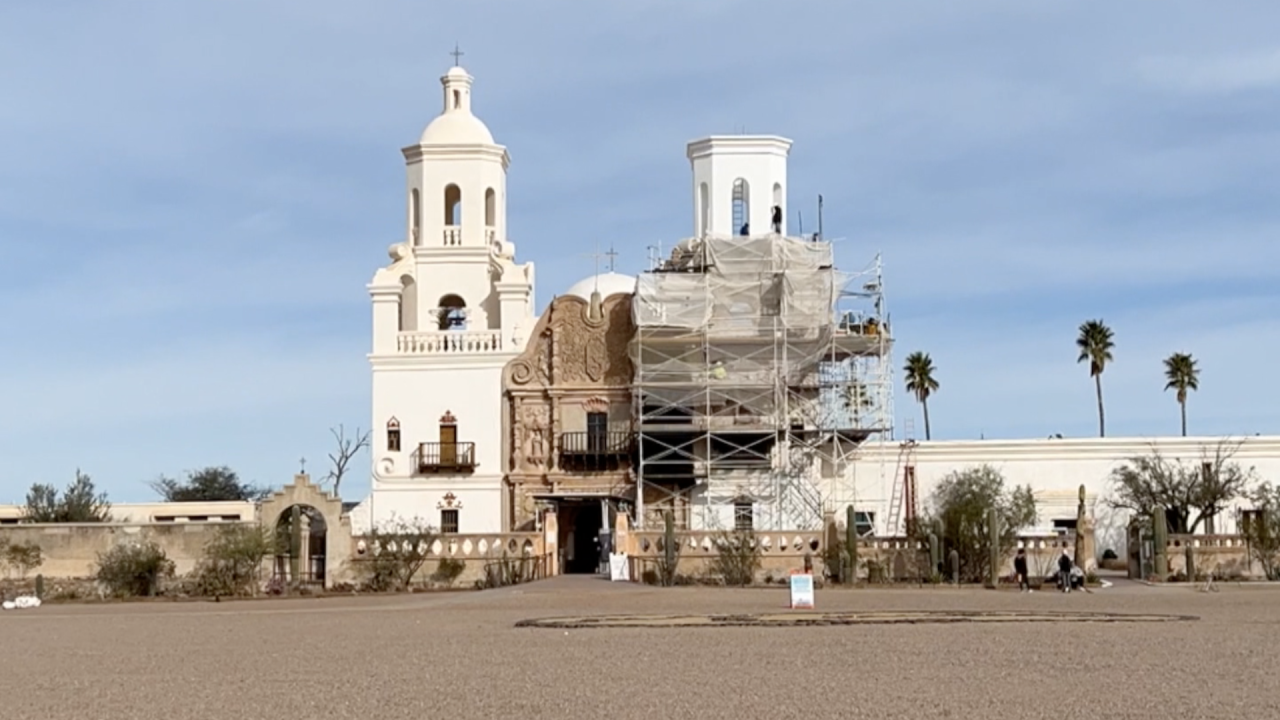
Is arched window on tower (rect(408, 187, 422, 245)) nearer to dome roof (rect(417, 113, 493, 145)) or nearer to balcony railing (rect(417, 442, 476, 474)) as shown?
dome roof (rect(417, 113, 493, 145))

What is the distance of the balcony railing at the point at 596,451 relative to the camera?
50656mm

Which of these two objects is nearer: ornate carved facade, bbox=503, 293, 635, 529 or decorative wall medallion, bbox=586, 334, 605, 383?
ornate carved facade, bbox=503, 293, 635, 529

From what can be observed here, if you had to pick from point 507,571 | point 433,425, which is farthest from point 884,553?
point 433,425

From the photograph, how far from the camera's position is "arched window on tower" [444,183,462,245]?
176ft

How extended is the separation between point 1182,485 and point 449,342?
68.6 ft

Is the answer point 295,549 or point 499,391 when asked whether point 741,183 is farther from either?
point 295,549

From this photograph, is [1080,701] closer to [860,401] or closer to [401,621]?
[401,621]

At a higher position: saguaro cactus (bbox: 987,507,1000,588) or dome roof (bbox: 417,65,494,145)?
dome roof (bbox: 417,65,494,145)

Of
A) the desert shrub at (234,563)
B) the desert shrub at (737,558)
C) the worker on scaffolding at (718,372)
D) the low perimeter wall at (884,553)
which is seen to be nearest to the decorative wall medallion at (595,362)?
the worker on scaffolding at (718,372)

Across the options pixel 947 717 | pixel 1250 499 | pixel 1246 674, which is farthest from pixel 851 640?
pixel 1250 499

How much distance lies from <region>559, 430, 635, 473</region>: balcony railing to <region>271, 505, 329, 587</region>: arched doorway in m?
7.62

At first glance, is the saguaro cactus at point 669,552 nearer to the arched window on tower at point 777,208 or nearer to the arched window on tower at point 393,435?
the arched window on tower at point 393,435

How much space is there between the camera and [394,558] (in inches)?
1698

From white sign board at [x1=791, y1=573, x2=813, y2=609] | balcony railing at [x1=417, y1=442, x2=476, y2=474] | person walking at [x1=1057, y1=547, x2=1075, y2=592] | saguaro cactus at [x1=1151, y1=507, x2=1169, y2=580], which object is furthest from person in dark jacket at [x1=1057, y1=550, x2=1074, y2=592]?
balcony railing at [x1=417, y1=442, x2=476, y2=474]
